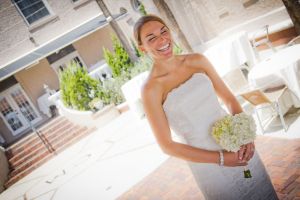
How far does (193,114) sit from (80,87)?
38.4ft

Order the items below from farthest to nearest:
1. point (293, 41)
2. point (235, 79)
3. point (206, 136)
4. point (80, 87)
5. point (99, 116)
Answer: point (80, 87), point (99, 116), point (235, 79), point (293, 41), point (206, 136)

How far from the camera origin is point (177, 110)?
Answer: 1931 mm

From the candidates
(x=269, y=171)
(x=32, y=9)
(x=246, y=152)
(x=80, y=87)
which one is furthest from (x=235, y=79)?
(x=32, y=9)

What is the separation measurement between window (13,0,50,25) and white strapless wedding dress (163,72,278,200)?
1949cm

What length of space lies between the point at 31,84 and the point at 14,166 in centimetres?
743

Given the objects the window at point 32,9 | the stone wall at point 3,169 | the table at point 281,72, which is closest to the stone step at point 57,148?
the stone wall at point 3,169

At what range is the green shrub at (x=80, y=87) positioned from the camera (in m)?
13.2

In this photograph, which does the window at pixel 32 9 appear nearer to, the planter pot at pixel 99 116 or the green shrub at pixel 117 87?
the green shrub at pixel 117 87

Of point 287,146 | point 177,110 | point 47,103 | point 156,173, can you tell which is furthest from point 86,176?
point 47,103

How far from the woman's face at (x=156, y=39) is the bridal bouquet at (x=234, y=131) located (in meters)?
0.59

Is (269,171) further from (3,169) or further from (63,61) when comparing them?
(63,61)

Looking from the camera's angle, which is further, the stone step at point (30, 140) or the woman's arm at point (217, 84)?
the stone step at point (30, 140)

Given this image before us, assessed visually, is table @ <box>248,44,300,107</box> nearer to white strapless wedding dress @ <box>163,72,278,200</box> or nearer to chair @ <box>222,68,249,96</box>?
chair @ <box>222,68,249,96</box>

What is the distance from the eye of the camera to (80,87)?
13.2 meters
